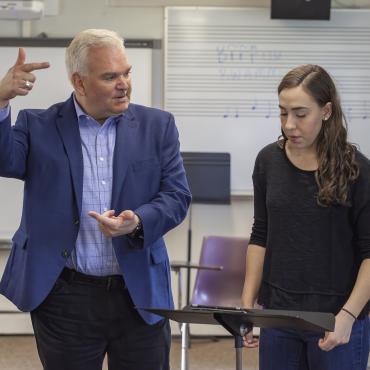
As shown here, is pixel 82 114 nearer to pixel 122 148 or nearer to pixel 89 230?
pixel 122 148

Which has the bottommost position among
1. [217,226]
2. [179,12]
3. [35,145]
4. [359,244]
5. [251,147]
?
[217,226]

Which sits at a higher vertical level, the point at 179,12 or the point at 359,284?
the point at 179,12

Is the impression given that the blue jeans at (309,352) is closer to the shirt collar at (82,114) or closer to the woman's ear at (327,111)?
the woman's ear at (327,111)

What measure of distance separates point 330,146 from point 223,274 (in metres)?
2.37

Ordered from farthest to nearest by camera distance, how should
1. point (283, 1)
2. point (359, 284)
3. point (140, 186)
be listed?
point (283, 1) < point (140, 186) < point (359, 284)

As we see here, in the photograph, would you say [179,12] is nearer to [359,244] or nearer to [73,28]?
[73,28]

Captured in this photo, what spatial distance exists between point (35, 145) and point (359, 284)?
0.97 meters

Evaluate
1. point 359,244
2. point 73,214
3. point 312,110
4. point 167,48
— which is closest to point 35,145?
point 73,214

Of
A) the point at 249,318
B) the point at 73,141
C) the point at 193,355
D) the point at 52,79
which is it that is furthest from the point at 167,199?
the point at 52,79

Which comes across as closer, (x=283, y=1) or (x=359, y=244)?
(x=359, y=244)

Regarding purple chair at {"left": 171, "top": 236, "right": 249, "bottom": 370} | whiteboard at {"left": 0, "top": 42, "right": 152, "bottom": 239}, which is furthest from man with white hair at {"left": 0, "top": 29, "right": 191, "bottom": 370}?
whiteboard at {"left": 0, "top": 42, "right": 152, "bottom": 239}

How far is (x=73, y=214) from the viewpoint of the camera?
2104 millimetres

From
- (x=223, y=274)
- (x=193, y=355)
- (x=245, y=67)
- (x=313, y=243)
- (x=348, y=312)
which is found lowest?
(x=193, y=355)

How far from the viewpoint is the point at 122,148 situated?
84.9 inches
